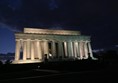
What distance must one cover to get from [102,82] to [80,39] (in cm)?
5964

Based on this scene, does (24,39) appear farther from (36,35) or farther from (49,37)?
(49,37)

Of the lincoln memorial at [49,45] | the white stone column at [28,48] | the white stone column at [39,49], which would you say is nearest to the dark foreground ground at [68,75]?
the lincoln memorial at [49,45]

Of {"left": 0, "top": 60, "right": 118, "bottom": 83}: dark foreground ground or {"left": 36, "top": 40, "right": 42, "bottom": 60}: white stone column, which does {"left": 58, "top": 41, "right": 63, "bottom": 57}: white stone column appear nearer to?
{"left": 36, "top": 40, "right": 42, "bottom": 60}: white stone column

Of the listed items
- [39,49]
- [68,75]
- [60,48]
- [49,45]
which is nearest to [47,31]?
[49,45]

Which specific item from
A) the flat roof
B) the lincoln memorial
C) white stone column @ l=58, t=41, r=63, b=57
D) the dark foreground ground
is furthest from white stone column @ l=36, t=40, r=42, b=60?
the dark foreground ground

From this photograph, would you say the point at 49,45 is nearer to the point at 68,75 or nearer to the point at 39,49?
the point at 39,49

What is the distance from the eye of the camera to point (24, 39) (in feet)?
197

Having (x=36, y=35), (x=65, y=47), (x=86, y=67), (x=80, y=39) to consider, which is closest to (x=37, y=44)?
(x=36, y=35)

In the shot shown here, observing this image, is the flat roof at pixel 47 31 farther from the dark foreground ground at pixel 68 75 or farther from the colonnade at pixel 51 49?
the dark foreground ground at pixel 68 75

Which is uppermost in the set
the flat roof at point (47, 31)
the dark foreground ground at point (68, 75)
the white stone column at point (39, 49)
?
the flat roof at point (47, 31)

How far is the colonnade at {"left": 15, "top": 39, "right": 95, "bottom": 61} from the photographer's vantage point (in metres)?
60.6

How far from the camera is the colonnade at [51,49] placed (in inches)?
2387

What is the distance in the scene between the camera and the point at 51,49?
66.1 metres

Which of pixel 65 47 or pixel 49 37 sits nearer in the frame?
pixel 49 37
